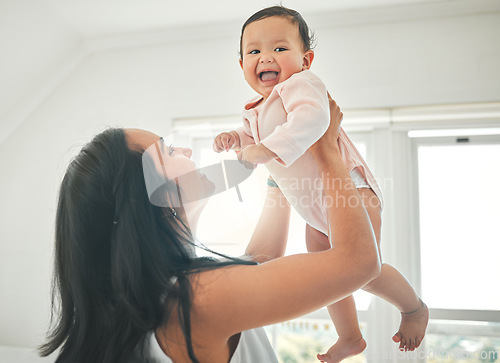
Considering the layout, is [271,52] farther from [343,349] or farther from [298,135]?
[343,349]

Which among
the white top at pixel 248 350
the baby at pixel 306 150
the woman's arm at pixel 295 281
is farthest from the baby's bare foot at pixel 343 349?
the woman's arm at pixel 295 281

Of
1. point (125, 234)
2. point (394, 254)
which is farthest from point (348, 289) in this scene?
point (394, 254)

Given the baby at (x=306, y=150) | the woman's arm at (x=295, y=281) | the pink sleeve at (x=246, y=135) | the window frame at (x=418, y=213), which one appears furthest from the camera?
the window frame at (x=418, y=213)

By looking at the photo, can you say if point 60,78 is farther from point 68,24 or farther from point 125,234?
point 125,234

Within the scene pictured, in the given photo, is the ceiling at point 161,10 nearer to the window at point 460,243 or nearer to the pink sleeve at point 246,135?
the window at point 460,243

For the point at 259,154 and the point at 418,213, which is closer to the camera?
the point at 259,154

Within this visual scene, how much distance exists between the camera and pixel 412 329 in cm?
90

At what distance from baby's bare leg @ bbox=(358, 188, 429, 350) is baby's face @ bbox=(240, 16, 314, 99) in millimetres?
265

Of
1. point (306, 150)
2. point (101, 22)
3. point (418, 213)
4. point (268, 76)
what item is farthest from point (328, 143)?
point (101, 22)

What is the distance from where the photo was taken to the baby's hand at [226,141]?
860 millimetres

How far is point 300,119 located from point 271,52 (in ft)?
0.67

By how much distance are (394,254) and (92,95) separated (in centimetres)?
179

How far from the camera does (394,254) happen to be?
196 cm

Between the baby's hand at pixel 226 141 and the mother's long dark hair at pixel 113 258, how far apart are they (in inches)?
7.4
